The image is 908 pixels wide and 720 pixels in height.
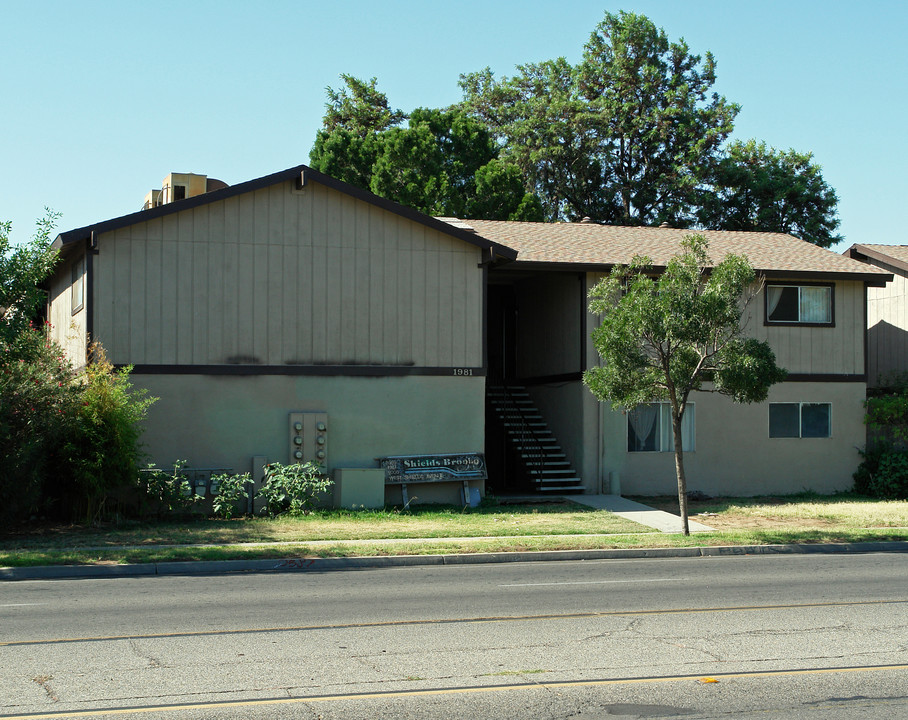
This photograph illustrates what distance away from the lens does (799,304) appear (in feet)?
81.8

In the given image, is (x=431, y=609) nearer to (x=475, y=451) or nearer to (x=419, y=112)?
(x=475, y=451)

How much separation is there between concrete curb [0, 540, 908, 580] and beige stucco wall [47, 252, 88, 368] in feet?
21.9

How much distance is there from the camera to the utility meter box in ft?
68.5

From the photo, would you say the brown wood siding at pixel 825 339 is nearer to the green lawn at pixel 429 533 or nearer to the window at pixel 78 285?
the green lawn at pixel 429 533

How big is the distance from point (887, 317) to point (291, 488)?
63.5ft

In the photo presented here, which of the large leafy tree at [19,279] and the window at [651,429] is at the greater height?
the large leafy tree at [19,279]

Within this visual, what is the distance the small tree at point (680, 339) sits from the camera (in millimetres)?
16609

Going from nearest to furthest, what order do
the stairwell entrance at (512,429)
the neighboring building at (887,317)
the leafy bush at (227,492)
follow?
1. the leafy bush at (227,492)
2. the stairwell entrance at (512,429)
3. the neighboring building at (887,317)

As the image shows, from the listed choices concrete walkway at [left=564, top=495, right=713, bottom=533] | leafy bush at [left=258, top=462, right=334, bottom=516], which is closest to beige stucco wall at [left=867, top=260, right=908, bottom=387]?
concrete walkway at [left=564, top=495, right=713, bottom=533]

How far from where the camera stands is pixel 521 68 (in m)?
53.9

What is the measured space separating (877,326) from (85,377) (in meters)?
22.9

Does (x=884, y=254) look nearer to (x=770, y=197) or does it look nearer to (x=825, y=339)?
(x=825, y=339)

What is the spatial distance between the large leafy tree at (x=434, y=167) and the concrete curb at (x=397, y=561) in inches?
1007

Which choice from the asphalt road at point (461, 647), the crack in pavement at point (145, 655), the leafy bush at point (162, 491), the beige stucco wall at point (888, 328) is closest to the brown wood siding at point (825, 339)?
the beige stucco wall at point (888, 328)
